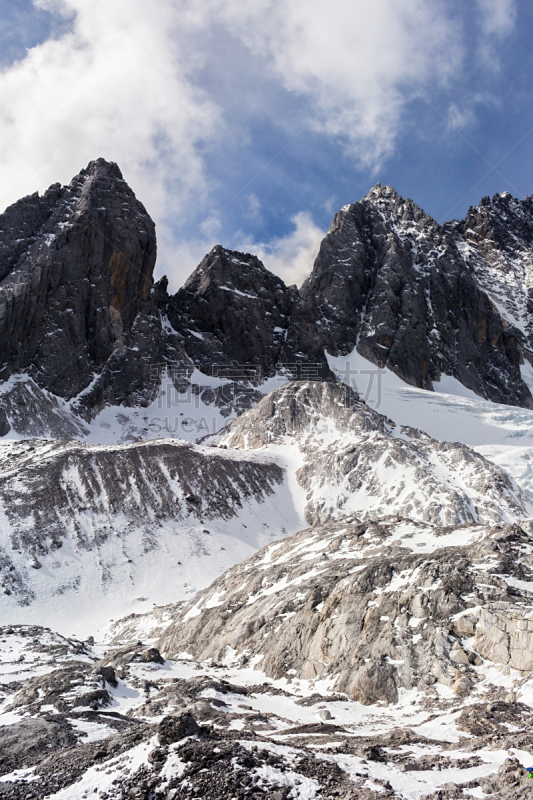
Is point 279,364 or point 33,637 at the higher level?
point 279,364

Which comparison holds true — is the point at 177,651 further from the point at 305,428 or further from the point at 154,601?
the point at 305,428

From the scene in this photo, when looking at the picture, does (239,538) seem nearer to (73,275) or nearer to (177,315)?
(73,275)

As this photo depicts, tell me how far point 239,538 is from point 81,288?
92964 mm

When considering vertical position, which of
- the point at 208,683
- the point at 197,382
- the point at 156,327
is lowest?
the point at 208,683

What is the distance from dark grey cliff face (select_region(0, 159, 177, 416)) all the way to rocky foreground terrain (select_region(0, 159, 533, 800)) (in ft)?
2.12

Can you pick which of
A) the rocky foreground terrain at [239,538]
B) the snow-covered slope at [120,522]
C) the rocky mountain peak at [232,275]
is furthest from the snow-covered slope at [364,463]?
the rocky mountain peak at [232,275]

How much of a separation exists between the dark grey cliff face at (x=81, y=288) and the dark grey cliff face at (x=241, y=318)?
15.2 m

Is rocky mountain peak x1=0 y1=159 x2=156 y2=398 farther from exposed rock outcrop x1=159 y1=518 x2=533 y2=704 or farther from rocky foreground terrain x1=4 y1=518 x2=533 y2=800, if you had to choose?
exposed rock outcrop x1=159 y1=518 x2=533 y2=704

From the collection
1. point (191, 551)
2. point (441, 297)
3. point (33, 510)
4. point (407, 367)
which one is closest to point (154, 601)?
point (191, 551)

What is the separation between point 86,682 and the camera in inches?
746

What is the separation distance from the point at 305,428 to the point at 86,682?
78126mm

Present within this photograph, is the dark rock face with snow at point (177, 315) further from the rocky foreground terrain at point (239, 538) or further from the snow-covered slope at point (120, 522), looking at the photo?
the snow-covered slope at point (120, 522)

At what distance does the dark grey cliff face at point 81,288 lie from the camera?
4897 inches

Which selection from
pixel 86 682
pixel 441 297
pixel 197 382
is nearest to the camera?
pixel 86 682
